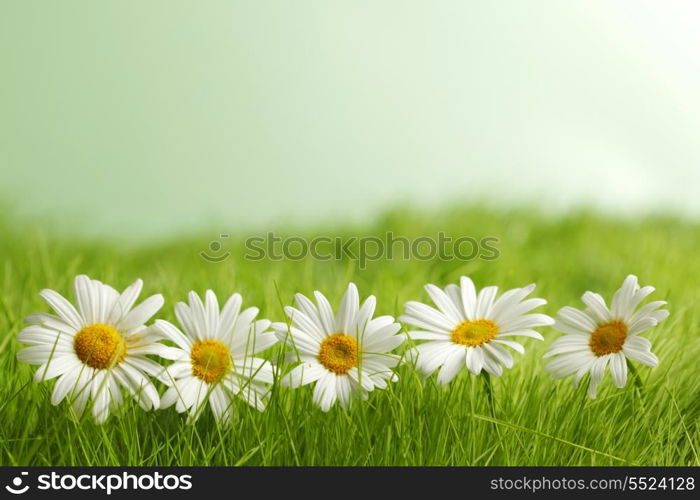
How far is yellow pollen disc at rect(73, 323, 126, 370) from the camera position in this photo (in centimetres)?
108

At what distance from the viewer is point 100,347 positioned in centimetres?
108

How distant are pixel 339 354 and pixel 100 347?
35cm

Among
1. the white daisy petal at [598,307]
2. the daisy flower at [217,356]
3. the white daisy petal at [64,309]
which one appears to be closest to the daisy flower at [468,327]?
the white daisy petal at [598,307]

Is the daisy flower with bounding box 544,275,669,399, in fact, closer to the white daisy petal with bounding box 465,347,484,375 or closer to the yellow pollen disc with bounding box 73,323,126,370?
the white daisy petal with bounding box 465,347,484,375

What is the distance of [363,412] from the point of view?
1121 mm

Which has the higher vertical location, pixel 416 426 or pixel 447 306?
pixel 447 306

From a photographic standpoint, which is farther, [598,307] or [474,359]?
[598,307]

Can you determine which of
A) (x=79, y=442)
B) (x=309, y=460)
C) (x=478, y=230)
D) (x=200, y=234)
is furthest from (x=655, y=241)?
(x=79, y=442)

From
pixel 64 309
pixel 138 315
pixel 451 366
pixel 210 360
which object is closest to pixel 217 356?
pixel 210 360

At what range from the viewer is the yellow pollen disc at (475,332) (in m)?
1.11

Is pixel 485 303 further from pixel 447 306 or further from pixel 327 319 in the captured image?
pixel 327 319

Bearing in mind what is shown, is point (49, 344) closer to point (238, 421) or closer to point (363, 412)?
point (238, 421)

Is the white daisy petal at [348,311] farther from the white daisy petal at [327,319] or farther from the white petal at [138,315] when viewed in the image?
the white petal at [138,315]
